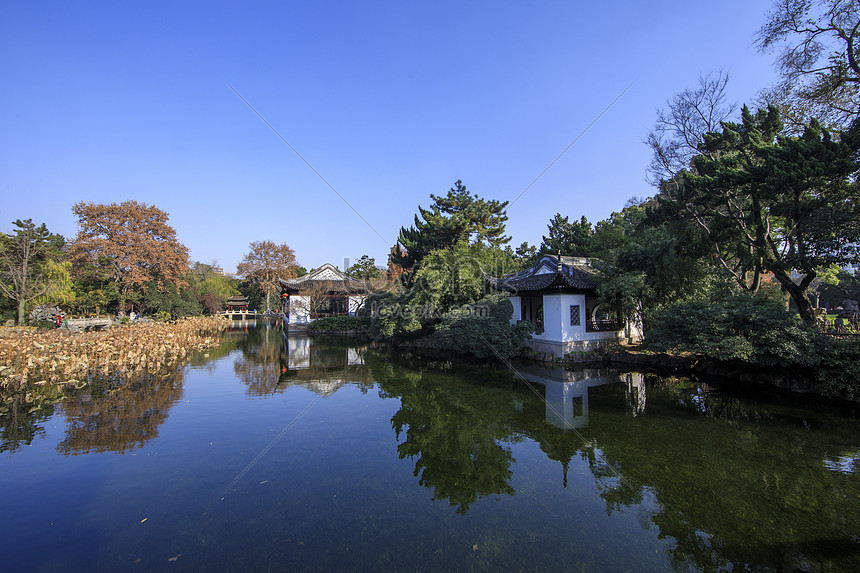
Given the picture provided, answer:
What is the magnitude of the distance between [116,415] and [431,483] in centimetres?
Answer: 635

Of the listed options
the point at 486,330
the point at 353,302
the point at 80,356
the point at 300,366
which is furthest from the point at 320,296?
the point at 486,330

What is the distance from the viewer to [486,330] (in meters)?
13.0

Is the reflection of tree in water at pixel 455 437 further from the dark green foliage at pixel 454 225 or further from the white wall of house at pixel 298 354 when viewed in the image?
the dark green foliage at pixel 454 225

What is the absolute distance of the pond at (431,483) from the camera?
334 cm

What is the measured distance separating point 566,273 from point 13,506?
13.4m

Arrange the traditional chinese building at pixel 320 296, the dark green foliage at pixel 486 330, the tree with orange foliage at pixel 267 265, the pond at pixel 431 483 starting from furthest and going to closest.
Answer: the tree with orange foliage at pixel 267 265 < the traditional chinese building at pixel 320 296 < the dark green foliage at pixel 486 330 < the pond at pixel 431 483

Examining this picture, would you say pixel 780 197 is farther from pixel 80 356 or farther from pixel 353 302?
pixel 353 302

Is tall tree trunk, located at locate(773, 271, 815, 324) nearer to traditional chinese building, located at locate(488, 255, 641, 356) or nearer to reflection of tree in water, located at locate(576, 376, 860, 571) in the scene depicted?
reflection of tree in water, located at locate(576, 376, 860, 571)

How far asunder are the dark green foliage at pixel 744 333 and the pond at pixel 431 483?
1044 millimetres

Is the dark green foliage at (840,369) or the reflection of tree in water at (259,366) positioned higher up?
the dark green foliage at (840,369)

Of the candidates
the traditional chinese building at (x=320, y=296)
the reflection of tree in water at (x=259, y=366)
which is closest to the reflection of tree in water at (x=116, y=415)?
the reflection of tree in water at (x=259, y=366)

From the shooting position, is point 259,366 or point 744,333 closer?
point 744,333

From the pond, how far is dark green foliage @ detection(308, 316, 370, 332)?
15979mm

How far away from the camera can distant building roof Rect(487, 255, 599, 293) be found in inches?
514
